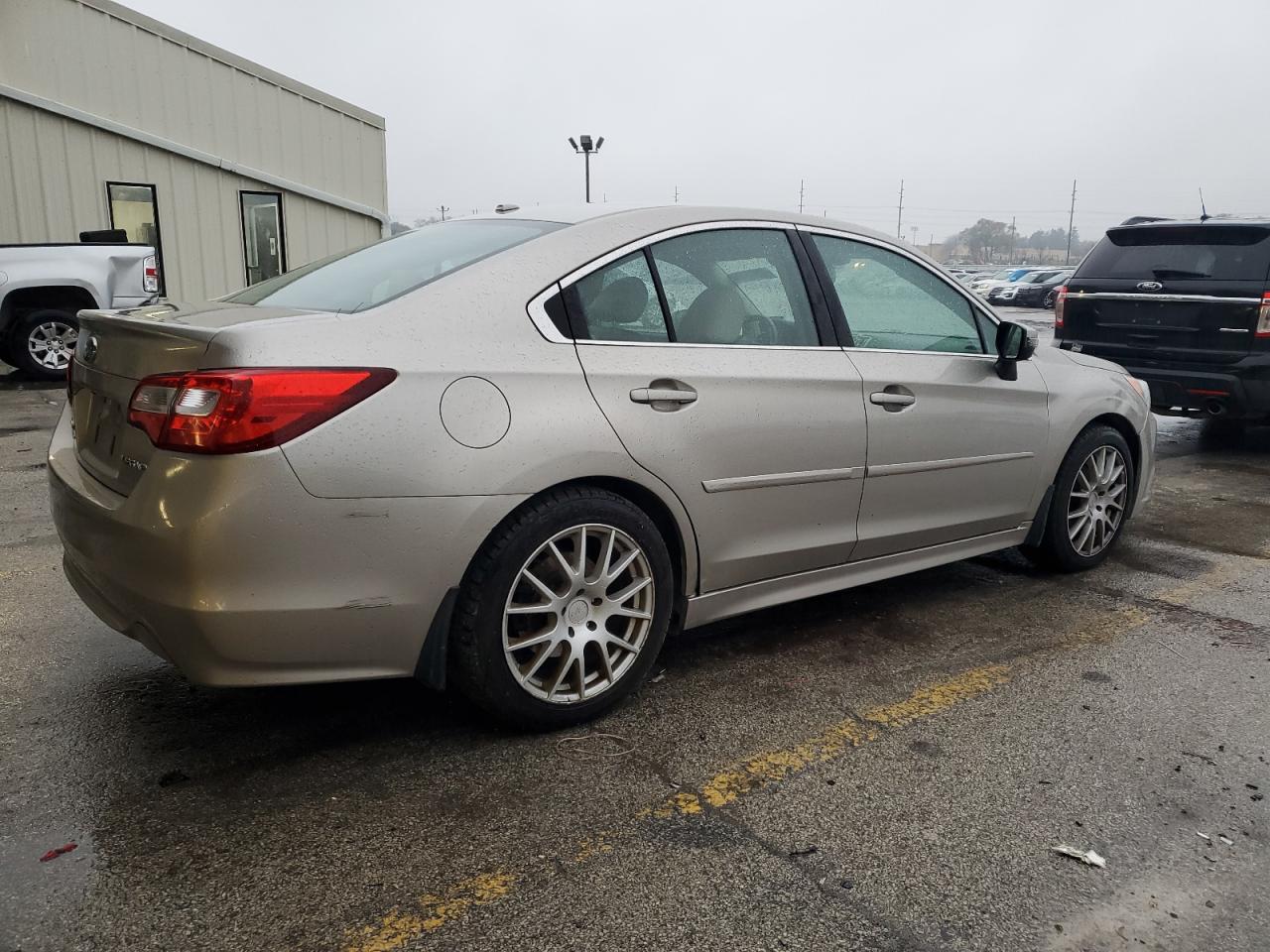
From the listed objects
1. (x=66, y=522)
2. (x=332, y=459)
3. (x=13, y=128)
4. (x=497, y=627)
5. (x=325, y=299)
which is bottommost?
(x=497, y=627)

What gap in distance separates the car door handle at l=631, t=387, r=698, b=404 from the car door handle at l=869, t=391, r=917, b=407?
86 cm

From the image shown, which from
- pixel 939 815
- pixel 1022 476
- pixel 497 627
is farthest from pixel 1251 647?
pixel 497 627

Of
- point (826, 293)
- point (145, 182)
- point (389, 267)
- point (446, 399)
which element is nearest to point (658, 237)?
point (826, 293)

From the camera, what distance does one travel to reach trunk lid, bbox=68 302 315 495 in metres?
2.63

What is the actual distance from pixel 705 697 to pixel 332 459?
150 cm

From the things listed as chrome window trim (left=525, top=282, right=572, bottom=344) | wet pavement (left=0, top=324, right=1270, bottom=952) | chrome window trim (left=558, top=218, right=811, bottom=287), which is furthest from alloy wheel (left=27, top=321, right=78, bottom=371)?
chrome window trim (left=525, top=282, right=572, bottom=344)

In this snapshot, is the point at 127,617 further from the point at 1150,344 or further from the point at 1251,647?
the point at 1150,344

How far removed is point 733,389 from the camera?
11.0 ft

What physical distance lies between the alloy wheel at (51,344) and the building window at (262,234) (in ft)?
17.2

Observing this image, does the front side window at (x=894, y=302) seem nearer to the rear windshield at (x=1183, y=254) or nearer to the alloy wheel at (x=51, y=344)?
the rear windshield at (x=1183, y=254)

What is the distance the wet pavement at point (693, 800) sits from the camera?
2.25 m

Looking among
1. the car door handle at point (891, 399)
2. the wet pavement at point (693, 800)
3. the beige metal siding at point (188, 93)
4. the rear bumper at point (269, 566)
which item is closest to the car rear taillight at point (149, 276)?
the beige metal siding at point (188, 93)

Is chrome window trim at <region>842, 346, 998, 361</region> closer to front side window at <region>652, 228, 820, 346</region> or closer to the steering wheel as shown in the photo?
front side window at <region>652, 228, 820, 346</region>

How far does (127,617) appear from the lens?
8.96 ft
